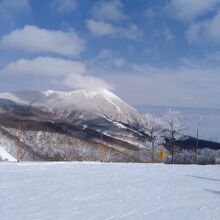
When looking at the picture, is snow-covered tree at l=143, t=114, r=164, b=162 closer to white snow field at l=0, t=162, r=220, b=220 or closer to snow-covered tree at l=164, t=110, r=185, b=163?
snow-covered tree at l=164, t=110, r=185, b=163

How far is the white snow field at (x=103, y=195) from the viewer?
981cm

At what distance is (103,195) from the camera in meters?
12.4

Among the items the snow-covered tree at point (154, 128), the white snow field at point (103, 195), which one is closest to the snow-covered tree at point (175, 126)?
the snow-covered tree at point (154, 128)

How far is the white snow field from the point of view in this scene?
9.81m

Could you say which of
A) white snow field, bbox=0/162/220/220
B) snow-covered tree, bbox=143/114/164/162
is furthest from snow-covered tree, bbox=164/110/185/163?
white snow field, bbox=0/162/220/220

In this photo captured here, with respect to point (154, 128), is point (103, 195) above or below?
below

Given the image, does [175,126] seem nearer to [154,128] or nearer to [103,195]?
[154,128]

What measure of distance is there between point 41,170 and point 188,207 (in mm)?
9306

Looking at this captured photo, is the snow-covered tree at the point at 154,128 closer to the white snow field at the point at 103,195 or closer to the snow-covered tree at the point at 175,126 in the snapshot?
the snow-covered tree at the point at 175,126

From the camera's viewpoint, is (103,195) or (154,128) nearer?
(103,195)

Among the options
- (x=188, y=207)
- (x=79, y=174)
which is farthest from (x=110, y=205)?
(x=79, y=174)

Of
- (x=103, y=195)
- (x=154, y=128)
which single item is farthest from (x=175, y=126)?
(x=103, y=195)

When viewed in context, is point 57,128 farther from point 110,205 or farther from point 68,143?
point 110,205

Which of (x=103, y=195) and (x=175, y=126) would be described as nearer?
(x=103, y=195)
